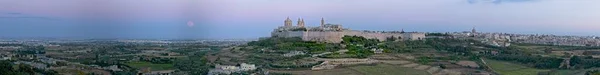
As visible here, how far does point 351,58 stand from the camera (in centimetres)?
1688

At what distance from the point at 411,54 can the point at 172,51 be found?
24.4 feet

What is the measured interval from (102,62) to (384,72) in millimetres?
6797

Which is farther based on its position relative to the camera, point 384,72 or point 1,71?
point 384,72

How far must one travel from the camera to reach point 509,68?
16.5 m

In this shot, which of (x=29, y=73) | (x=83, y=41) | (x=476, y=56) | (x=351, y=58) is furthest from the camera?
(x=83, y=41)

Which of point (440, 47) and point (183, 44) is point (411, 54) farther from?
point (183, 44)

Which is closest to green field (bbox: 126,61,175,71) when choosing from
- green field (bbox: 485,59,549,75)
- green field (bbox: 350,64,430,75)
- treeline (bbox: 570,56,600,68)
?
green field (bbox: 350,64,430,75)

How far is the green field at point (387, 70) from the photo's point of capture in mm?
14320

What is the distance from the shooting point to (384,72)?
14391mm

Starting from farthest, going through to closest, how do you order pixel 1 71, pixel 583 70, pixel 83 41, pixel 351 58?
pixel 83 41 < pixel 351 58 < pixel 583 70 < pixel 1 71

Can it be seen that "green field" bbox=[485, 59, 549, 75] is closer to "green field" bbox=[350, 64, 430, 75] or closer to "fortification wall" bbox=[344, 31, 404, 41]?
"green field" bbox=[350, 64, 430, 75]

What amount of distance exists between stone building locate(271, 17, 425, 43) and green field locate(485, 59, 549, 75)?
637cm

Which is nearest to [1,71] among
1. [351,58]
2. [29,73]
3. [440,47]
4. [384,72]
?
[29,73]

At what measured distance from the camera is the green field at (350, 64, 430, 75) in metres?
14.3
